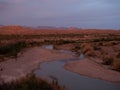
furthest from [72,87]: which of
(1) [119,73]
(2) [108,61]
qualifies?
(2) [108,61]

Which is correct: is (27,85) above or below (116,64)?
above

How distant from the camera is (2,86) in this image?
48.1ft

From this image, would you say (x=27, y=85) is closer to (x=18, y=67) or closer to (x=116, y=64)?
(x=18, y=67)

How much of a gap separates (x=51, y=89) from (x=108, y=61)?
751 inches

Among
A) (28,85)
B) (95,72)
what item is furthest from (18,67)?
(28,85)

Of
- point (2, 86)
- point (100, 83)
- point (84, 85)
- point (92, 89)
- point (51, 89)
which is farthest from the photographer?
point (100, 83)

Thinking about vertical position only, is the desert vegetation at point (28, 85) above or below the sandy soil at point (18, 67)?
above

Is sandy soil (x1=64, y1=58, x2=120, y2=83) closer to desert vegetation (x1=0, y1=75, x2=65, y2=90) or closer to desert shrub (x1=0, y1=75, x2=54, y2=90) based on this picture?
desert vegetation (x1=0, y1=75, x2=65, y2=90)

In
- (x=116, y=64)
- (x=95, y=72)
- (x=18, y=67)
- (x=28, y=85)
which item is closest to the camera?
(x=28, y=85)

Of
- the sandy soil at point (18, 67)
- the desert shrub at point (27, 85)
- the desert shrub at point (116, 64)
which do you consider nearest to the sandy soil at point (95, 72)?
the desert shrub at point (116, 64)

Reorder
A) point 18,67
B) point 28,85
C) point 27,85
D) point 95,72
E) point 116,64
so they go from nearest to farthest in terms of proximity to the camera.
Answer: point 27,85, point 28,85, point 95,72, point 116,64, point 18,67

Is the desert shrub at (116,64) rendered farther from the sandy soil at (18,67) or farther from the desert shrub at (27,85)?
the desert shrub at (27,85)

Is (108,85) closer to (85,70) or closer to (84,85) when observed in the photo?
(84,85)

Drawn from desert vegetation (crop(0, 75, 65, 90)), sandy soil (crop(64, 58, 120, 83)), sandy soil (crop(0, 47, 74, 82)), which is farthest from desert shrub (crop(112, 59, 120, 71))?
desert vegetation (crop(0, 75, 65, 90))
